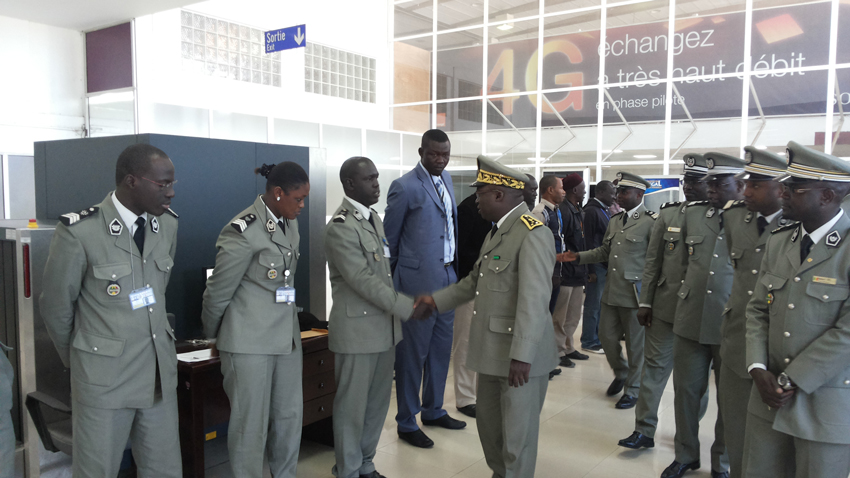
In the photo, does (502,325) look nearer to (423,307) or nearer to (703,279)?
(423,307)

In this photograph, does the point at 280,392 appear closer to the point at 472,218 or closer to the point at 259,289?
the point at 259,289

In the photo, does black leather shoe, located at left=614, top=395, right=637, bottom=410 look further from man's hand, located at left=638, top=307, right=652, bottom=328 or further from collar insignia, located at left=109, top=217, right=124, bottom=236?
collar insignia, located at left=109, top=217, right=124, bottom=236

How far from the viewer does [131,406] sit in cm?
244

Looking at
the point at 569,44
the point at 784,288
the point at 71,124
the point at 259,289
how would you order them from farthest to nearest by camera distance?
the point at 569,44 < the point at 71,124 < the point at 259,289 < the point at 784,288

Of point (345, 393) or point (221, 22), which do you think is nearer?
point (345, 393)

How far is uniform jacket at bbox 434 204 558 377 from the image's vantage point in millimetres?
2639

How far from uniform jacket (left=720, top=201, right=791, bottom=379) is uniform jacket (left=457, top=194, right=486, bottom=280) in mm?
1955

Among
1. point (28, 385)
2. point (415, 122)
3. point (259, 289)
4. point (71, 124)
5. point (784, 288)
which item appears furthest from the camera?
point (415, 122)

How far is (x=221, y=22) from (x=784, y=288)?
397 inches

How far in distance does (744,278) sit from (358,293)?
1973mm

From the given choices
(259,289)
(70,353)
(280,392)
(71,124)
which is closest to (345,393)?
(280,392)

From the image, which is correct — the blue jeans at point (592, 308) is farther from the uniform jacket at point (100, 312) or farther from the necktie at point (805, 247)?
the uniform jacket at point (100, 312)

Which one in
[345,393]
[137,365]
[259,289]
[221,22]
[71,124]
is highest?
[221,22]

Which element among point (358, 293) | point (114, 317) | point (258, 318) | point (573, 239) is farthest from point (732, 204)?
point (114, 317)
